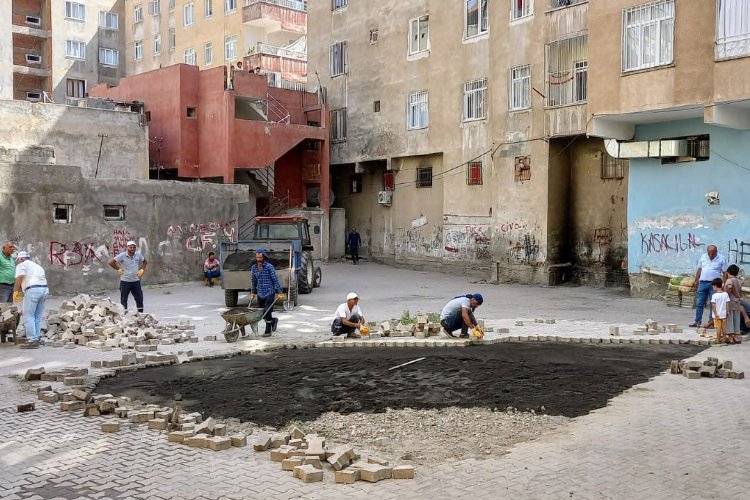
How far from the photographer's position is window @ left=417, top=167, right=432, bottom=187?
3164 centimetres

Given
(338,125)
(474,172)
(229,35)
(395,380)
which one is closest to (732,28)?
(395,380)

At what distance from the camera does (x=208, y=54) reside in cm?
4828

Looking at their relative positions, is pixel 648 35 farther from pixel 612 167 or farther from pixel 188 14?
pixel 188 14

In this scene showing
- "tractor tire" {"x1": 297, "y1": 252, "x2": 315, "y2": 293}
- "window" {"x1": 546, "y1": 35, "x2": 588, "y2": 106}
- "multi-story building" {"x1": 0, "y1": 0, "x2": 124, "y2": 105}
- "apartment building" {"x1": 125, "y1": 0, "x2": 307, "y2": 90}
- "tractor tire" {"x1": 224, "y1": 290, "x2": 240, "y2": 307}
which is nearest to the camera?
"tractor tire" {"x1": 224, "y1": 290, "x2": 240, "y2": 307}

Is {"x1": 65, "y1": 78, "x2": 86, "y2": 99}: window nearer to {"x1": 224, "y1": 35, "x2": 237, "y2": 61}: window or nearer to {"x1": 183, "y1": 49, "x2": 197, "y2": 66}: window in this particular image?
{"x1": 183, "y1": 49, "x2": 197, "y2": 66}: window

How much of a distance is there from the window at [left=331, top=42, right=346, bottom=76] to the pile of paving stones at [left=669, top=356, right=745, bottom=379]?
28.0m

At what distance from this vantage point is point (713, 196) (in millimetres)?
18469

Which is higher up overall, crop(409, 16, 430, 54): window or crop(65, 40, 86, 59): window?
crop(65, 40, 86, 59): window

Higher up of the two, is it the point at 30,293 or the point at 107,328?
the point at 30,293

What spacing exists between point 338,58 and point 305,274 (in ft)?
57.2

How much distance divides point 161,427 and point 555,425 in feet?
13.5

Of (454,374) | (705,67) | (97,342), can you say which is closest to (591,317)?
(705,67)

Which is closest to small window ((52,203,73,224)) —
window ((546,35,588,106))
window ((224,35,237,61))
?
window ((546,35,588,106))

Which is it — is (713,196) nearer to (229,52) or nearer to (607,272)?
(607,272)
